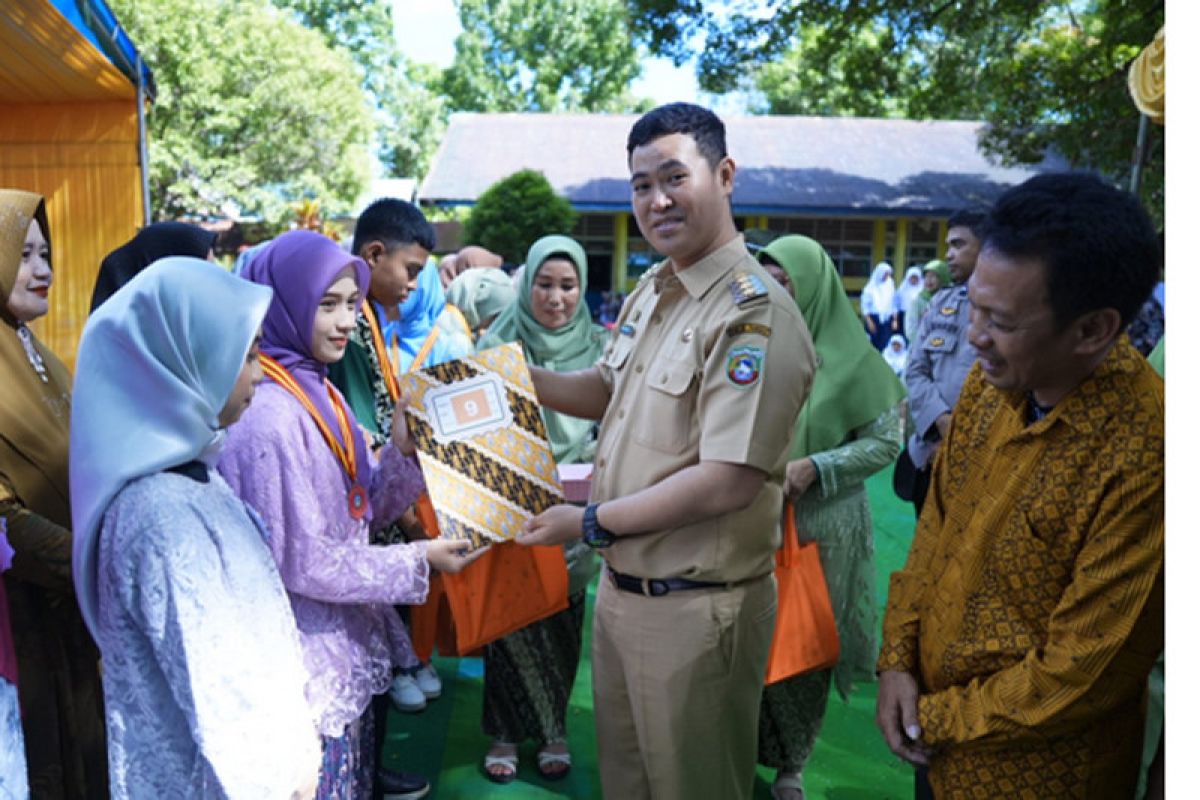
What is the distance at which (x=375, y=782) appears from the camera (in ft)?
10.2

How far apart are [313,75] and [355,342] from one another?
1959 centimetres

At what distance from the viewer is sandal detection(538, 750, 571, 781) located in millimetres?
3324

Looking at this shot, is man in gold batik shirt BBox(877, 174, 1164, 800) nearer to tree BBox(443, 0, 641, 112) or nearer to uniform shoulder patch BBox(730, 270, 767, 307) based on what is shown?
uniform shoulder patch BBox(730, 270, 767, 307)

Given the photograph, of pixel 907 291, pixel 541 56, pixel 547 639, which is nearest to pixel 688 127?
pixel 547 639

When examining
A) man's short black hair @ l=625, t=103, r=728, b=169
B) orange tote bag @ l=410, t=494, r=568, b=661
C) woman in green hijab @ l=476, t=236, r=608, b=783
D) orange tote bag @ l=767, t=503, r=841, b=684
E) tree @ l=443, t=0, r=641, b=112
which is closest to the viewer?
man's short black hair @ l=625, t=103, r=728, b=169

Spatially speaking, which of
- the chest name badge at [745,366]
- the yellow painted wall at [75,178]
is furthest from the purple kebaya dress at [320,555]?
the yellow painted wall at [75,178]

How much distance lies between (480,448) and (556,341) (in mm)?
1493

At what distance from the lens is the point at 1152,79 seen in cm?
268

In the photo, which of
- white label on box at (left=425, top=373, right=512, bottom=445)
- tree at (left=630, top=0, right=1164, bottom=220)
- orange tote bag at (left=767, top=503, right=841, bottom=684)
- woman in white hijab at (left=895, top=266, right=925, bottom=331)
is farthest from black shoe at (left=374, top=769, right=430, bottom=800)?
woman in white hijab at (left=895, top=266, right=925, bottom=331)

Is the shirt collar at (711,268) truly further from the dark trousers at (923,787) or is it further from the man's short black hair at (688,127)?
the dark trousers at (923,787)

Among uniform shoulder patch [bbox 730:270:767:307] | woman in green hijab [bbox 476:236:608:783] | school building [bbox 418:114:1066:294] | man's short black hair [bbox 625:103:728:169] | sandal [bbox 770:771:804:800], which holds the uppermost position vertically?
school building [bbox 418:114:1066:294]

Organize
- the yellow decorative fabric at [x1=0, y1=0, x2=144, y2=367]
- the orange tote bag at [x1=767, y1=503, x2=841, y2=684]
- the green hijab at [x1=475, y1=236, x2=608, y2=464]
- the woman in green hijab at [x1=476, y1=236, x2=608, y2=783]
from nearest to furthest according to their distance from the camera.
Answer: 1. the orange tote bag at [x1=767, y1=503, x2=841, y2=684]
2. the woman in green hijab at [x1=476, y1=236, x2=608, y2=783]
3. the green hijab at [x1=475, y1=236, x2=608, y2=464]
4. the yellow decorative fabric at [x1=0, y1=0, x2=144, y2=367]

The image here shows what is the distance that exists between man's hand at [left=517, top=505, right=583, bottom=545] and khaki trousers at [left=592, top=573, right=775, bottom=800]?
227 mm

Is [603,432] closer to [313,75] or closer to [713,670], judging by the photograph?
[713,670]
